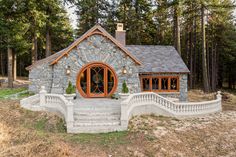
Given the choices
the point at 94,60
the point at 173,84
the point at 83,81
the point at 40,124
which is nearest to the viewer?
the point at 40,124

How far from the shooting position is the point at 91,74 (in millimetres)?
14016

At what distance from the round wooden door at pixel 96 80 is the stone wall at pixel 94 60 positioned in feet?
0.92

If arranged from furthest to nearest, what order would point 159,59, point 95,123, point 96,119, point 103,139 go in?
point 159,59
point 96,119
point 95,123
point 103,139

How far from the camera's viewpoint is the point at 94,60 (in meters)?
13.9

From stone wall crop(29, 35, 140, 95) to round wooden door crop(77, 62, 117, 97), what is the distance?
0.28 meters

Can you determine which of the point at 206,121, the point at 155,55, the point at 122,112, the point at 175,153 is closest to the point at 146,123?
the point at 122,112

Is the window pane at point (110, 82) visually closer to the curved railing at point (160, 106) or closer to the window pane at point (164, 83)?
the curved railing at point (160, 106)

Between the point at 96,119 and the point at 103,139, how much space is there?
1402 millimetres

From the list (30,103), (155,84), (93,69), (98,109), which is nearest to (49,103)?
(30,103)

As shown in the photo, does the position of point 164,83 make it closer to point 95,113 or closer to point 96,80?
point 96,80

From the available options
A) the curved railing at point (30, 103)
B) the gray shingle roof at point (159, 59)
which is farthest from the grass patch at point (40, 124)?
the gray shingle roof at point (159, 59)

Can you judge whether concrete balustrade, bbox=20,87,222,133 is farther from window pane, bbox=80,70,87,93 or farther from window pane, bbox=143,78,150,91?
window pane, bbox=143,78,150,91

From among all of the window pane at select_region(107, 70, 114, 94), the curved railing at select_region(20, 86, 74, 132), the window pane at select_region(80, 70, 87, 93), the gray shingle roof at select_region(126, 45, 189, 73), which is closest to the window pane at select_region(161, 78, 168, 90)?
the gray shingle roof at select_region(126, 45, 189, 73)

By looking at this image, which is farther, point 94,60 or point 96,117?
point 94,60
